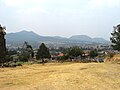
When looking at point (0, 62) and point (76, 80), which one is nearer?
point (76, 80)

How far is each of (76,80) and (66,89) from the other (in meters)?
3.59

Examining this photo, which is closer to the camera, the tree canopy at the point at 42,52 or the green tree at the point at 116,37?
the green tree at the point at 116,37

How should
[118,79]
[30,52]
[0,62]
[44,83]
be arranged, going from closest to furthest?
[44,83] → [118,79] → [0,62] → [30,52]

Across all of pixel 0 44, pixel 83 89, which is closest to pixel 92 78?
pixel 83 89

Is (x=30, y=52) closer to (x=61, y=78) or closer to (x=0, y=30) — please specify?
(x=0, y=30)

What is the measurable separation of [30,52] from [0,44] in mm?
61234

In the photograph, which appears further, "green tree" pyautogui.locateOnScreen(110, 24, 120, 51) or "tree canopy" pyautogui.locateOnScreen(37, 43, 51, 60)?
"tree canopy" pyautogui.locateOnScreen(37, 43, 51, 60)

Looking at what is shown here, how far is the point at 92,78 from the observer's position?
2889 cm

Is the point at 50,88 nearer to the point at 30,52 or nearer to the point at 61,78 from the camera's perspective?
the point at 61,78

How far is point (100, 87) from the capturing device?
25.7 m

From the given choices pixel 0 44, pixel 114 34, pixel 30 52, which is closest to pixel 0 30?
pixel 0 44

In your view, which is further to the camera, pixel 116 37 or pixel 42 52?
pixel 42 52

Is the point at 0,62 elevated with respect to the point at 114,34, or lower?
lower

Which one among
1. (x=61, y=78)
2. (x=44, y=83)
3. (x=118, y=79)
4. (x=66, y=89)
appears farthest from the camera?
(x=118, y=79)
